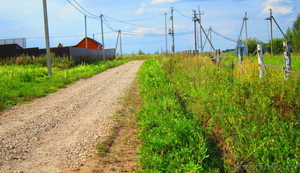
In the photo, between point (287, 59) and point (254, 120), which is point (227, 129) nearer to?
point (254, 120)

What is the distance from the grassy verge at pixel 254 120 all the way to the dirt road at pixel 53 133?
1895 mm

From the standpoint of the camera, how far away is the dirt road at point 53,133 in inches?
171

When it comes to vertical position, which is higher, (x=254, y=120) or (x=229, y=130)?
(x=254, y=120)

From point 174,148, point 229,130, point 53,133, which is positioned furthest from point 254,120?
point 53,133

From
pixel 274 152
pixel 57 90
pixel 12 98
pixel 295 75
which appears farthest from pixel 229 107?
pixel 57 90

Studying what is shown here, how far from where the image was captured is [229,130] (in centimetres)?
545

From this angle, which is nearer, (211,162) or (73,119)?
(211,162)

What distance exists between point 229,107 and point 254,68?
303cm

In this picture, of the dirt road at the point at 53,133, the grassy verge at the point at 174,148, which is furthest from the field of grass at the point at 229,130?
the dirt road at the point at 53,133

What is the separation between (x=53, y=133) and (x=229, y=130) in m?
3.19

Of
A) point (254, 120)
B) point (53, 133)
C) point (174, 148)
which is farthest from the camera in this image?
point (53, 133)

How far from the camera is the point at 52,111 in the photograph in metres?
7.84

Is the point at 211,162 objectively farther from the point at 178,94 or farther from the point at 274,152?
the point at 178,94

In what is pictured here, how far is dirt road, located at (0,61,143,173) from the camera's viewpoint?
436 cm
